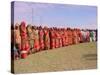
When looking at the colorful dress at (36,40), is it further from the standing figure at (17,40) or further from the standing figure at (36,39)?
the standing figure at (17,40)

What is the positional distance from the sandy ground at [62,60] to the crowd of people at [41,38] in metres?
0.04

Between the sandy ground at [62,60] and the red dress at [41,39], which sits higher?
the red dress at [41,39]

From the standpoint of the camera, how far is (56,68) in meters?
2.13

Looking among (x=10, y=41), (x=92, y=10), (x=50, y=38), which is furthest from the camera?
(x=92, y=10)

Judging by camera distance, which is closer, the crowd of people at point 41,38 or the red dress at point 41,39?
the crowd of people at point 41,38

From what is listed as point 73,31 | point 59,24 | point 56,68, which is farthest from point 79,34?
point 56,68

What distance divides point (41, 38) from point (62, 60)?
0.29 meters

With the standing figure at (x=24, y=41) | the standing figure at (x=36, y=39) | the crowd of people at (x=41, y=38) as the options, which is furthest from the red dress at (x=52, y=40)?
the standing figure at (x=24, y=41)

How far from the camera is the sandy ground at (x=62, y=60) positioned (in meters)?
2.02

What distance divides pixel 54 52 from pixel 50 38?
13cm

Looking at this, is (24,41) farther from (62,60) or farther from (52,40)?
(62,60)

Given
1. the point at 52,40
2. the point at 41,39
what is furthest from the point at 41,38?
the point at 52,40

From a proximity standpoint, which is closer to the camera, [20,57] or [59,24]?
[20,57]

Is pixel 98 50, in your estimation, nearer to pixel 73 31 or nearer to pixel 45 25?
pixel 73 31
